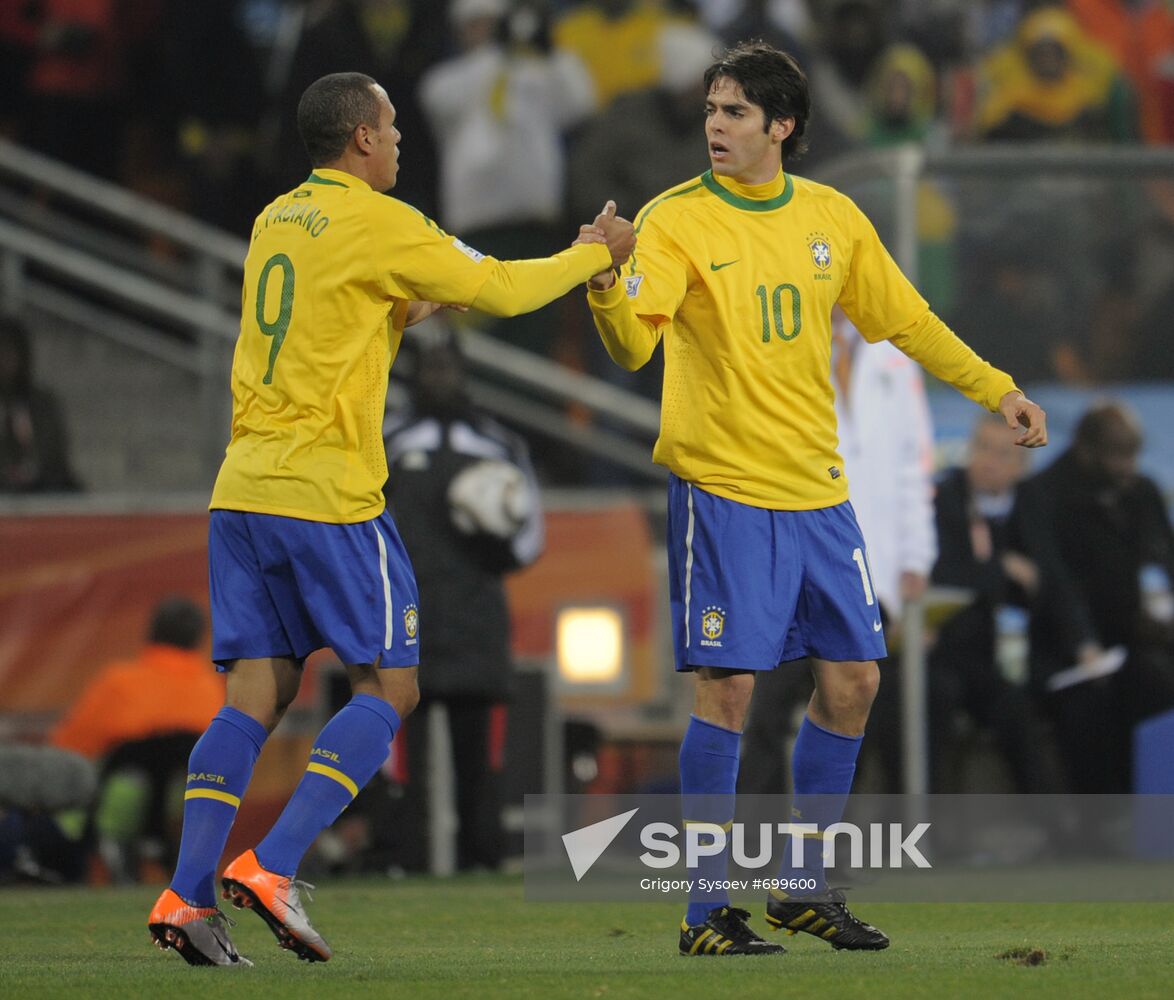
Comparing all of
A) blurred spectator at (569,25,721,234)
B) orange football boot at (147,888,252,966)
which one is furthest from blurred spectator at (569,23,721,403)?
orange football boot at (147,888,252,966)

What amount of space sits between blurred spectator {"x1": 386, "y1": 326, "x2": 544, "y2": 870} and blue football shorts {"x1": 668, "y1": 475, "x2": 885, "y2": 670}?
3574 millimetres

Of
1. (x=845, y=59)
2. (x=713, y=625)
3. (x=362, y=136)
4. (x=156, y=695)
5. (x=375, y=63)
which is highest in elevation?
(x=845, y=59)

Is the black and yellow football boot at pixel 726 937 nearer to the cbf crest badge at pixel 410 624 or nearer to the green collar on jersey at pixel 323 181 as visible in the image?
the cbf crest badge at pixel 410 624

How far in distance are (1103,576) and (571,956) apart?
5667 millimetres

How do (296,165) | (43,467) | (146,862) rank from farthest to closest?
1. (296,165)
2. (43,467)
3. (146,862)

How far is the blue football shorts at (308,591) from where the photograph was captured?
19.7 ft

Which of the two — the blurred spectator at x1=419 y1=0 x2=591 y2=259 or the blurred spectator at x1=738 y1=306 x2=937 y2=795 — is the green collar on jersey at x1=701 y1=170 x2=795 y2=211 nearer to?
the blurred spectator at x1=738 y1=306 x2=937 y2=795

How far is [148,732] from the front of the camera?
10.0 meters

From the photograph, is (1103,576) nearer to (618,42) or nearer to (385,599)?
(618,42)

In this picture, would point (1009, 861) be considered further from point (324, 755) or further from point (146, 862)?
point (324, 755)

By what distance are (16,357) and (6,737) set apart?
6.97 ft

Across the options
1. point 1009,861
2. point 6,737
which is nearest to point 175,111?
point 6,737

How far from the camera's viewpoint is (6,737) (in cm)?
1084

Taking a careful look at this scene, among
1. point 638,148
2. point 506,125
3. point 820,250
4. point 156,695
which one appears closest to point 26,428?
point 156,695
